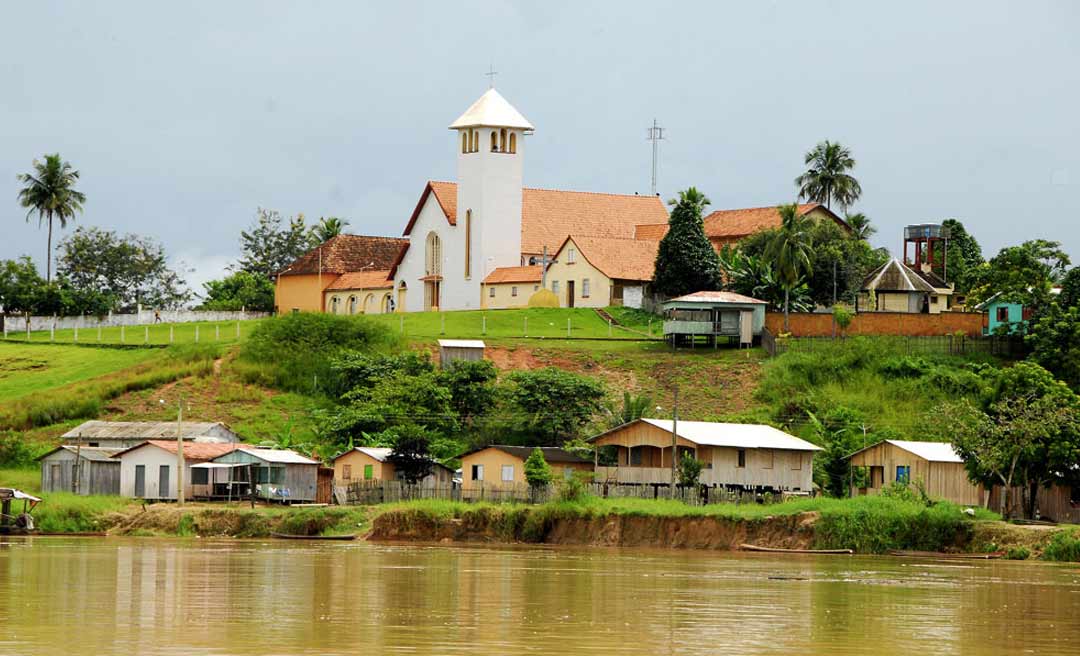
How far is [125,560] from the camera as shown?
44312 millimetres

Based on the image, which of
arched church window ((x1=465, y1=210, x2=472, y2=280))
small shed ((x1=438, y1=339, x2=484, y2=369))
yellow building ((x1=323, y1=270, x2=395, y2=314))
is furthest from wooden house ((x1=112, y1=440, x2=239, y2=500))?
yellow building ((x1=323, y1=270, x2=395, y2=314))

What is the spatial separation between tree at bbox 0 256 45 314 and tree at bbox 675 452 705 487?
57.5 meters

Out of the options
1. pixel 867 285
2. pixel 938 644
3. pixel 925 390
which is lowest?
pixel 938 644

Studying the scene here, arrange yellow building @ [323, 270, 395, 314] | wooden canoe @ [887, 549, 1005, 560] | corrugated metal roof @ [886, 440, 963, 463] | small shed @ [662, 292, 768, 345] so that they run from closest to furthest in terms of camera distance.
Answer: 1. wooden canoe @ [887, 549, 1005, 560]
2. corrugated metal roof @ [886, 440, 963, 463]
3. small shed @ [662, 292, 768, 345]
4. yellow building @ [323, 270, 395, 314]

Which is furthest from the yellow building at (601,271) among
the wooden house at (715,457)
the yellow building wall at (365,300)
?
the wooden house at (715,457)

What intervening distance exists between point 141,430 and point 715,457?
21.6 metres

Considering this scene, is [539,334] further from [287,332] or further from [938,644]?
[938,644]

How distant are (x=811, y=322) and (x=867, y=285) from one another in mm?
6177

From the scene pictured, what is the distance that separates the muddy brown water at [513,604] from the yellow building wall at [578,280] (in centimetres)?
4700

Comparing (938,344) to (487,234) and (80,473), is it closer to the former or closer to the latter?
(487,234)

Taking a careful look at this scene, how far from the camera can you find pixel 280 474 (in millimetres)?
63156

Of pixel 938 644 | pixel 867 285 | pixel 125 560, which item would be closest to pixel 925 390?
pixel 867 285

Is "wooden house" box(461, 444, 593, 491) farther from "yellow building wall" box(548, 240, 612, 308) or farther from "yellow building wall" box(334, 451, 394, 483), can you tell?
"yellow building wall" box(548, 240, 612, 308)

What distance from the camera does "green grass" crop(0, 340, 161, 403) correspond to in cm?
7975
